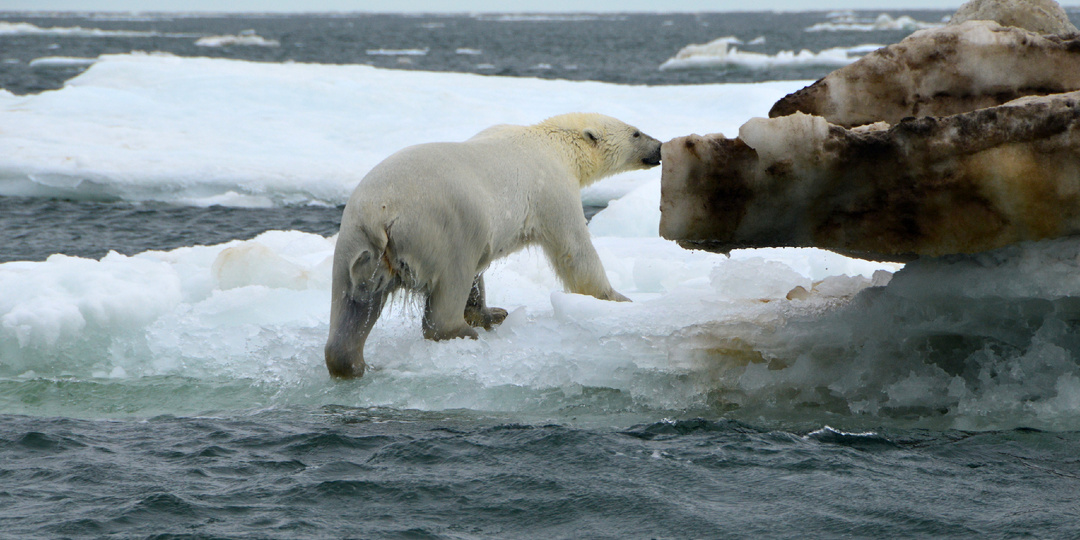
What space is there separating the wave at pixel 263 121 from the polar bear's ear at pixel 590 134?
4.03 m

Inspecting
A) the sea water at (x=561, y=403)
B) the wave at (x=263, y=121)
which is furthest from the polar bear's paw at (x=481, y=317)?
the wave at (x=263, y=121)

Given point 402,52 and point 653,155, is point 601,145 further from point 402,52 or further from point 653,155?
point 402,52

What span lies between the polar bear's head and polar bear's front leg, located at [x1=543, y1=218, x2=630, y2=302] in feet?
1.58

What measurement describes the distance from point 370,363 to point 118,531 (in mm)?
1702

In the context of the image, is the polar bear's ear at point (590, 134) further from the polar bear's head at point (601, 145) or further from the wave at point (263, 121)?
the wave at point (263, 121)

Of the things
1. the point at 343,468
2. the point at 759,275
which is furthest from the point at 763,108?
the point at 343,468

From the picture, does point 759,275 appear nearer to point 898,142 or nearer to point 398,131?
point 898,142

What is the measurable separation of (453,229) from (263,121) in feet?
27.2

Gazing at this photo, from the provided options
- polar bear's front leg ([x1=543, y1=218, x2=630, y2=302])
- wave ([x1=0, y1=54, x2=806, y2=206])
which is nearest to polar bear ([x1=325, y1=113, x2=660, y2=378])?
polar bear's front leg ([x1=543, y1=218, x2=630, y2=302])

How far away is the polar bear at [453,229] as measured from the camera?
4.17 meters

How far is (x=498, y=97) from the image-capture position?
13.0 metres

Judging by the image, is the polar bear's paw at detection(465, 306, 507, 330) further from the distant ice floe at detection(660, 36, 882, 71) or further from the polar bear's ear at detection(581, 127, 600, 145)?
the distant ice floe at detection(660, 36, 882, 71)

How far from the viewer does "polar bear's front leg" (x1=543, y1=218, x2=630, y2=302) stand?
492cm

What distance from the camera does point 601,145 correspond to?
5.40 m
